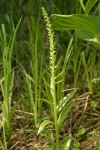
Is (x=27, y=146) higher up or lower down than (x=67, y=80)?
lower down

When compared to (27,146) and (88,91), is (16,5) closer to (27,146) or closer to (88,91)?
(88,91)

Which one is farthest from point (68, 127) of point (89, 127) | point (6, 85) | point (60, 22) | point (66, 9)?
point (66, 9)

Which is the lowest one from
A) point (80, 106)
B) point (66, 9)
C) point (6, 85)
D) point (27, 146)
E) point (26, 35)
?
point (27, 146)

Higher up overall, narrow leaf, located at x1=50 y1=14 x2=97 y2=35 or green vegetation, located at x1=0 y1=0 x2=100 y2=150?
narrow leaf, located at x1=50 y1=14 x2=97 y2=35

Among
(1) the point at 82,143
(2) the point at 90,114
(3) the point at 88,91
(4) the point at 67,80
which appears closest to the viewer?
(1) the point at 82,143

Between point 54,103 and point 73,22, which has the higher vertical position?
point 73,22

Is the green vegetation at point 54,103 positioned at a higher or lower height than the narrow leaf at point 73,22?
lower

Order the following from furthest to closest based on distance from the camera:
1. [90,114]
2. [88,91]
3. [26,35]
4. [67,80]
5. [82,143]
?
[26,35] → [67,80] → [88,91] → [90,114] → [82,143]

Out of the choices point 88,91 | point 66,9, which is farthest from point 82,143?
point 66,9

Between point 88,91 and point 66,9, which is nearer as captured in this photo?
point 88,91
